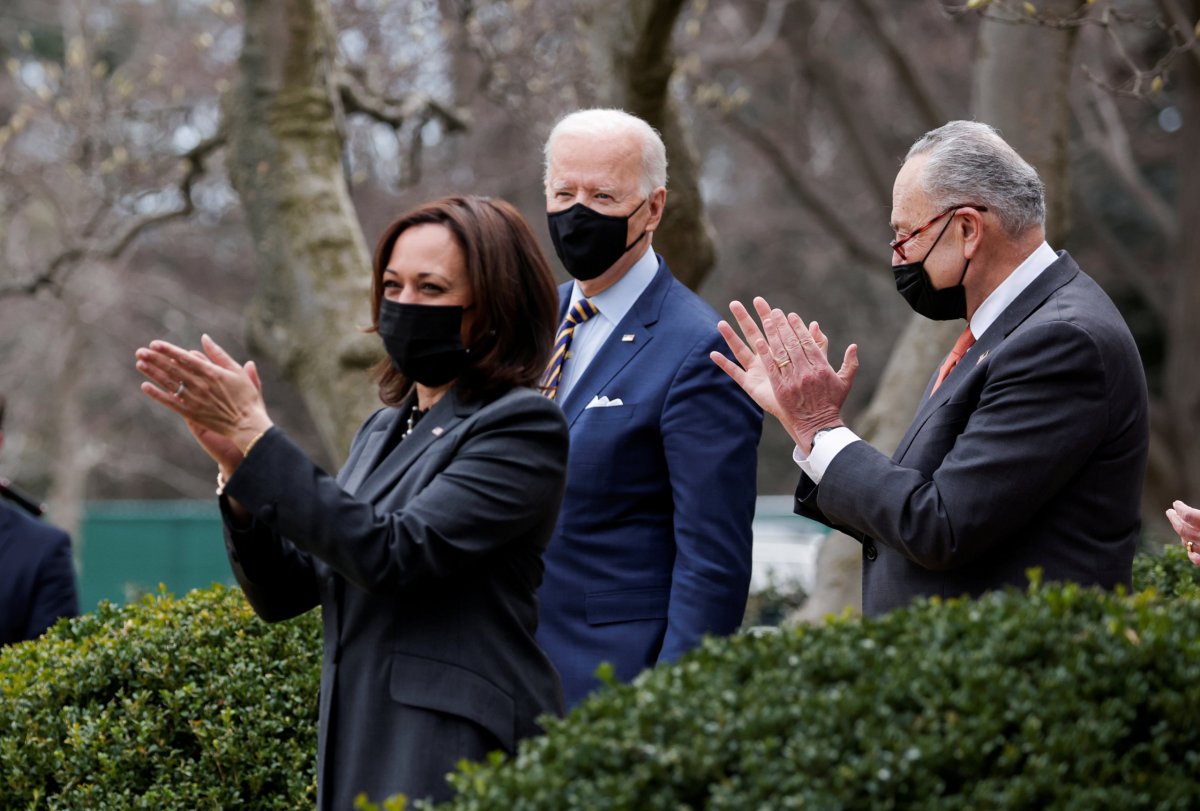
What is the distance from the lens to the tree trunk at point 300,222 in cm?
743

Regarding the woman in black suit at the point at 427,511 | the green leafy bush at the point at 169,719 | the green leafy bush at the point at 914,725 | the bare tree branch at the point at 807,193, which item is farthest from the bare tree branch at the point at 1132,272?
the green leafy bush at the point at 914,725

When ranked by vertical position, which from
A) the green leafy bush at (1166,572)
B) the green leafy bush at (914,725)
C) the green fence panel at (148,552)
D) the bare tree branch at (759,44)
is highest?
the bare tree branch at (759,44)

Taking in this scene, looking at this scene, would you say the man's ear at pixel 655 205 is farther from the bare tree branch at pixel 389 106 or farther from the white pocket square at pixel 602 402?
the bare tree branch at pixel 389 106

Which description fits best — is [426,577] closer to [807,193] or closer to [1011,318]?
[1011,318]

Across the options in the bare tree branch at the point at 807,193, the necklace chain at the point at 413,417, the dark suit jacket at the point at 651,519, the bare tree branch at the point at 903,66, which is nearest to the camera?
the necklace chain at the point at 413,417

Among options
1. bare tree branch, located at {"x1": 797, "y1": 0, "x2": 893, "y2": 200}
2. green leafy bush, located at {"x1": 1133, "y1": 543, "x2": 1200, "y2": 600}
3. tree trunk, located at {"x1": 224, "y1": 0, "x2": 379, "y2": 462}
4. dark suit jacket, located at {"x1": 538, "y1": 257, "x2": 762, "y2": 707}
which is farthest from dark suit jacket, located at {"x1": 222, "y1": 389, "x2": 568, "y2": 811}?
bare tree branch, located at {"x1": 797, "y1": 0, "x2": 893, "y2": 200}

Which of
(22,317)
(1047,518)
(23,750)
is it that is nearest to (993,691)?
(1047,518)

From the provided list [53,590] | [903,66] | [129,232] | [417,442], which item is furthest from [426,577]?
[903,66]

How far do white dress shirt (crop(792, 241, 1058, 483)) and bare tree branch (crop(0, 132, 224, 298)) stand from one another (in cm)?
538

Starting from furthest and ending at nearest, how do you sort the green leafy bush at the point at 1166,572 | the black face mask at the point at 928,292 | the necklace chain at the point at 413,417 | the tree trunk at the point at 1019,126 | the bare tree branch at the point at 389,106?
1. the bare tree branch at the point at 389,106
2. the tree trunk at the point at 1019,126
3. the green leafy bush at the point at 1166,572
4. the black face mask at the point at 928,292
5. the necklace chain at the point at 413,417

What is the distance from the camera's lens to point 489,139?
62.9 ft

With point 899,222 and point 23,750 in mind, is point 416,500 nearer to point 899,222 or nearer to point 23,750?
point 899,222

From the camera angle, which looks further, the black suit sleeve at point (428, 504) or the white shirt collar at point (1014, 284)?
the white shirt collar at point (1014, 284)

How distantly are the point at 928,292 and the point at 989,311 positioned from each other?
154 millimetres
